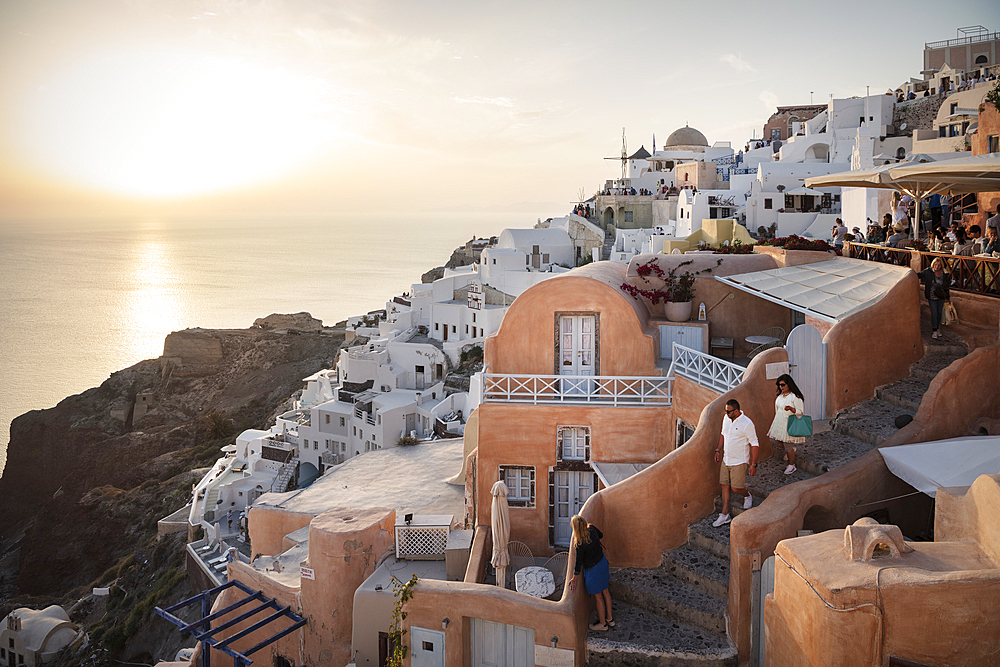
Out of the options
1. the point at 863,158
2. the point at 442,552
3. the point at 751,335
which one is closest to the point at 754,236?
the point at 863,158

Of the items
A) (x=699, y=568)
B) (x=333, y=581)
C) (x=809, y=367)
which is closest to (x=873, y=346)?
(x=809, y=367)

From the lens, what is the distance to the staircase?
855 cm

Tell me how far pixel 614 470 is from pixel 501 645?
5.34m

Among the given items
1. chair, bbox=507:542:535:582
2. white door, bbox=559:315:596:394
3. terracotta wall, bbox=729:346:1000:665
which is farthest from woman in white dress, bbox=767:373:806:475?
chair, bbox=507:542:535:582

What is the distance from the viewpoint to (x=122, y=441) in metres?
71.4

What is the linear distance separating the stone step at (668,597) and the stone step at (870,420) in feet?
12.7

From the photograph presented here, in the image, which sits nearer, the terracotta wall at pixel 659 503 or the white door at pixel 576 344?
the terracotta wall at pixel 659 503

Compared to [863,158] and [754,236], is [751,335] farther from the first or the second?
[863,158]

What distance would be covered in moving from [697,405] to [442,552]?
5726 mm

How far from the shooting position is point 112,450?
232ft

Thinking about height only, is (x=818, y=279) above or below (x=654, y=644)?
above

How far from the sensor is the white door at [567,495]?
47.3ft

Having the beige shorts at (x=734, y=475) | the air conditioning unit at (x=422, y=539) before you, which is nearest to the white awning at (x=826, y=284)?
the beige shorts at (x=734, y=475)

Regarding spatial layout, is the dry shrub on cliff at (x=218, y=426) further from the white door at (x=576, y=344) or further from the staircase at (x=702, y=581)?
the staircase at (x=702, y=581)
